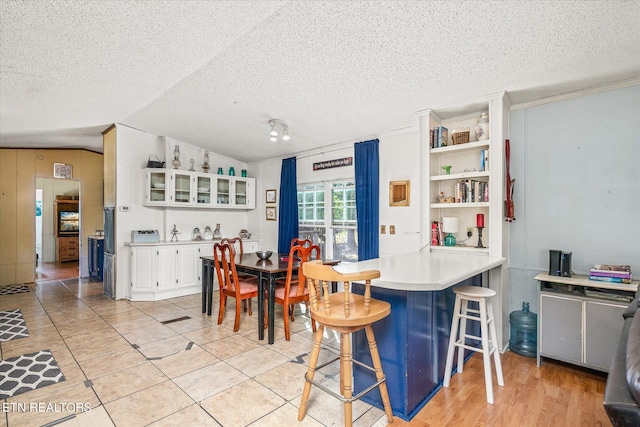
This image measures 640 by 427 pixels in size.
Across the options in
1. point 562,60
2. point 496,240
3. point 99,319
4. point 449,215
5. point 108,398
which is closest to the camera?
point 108,398

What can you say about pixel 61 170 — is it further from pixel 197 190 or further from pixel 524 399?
pixel 524 399

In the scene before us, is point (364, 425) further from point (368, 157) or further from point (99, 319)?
point (99, 319)

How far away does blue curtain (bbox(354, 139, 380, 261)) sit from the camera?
430cm

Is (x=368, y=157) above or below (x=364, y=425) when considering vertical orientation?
above

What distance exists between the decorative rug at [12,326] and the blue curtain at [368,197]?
13.3ft

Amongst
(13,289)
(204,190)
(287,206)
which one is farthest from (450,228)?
(13,289)

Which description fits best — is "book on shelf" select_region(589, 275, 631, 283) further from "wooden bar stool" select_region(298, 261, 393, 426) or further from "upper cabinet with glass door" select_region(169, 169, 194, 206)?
"upper cabinet with glass door" select_region(169, 169, 194, 206)

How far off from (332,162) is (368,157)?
748 millimetres

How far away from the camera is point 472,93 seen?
3.06 meters

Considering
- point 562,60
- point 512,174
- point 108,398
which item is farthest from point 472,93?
point 108,398

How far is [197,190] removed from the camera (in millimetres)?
5555

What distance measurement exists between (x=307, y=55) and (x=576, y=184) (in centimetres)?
276

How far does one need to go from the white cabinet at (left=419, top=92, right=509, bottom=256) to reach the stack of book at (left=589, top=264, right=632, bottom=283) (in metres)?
0.70

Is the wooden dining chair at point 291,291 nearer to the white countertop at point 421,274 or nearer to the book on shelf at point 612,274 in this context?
the white countertop at point 421,274
